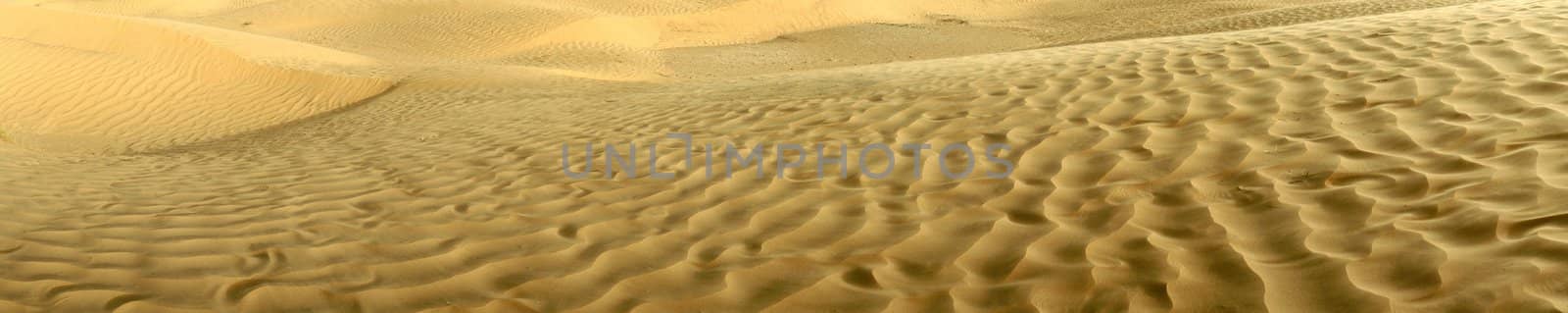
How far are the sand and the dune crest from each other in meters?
3.76

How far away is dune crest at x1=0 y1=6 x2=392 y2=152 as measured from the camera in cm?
1202

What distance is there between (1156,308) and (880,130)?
299 cm

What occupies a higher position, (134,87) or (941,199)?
(134,87)

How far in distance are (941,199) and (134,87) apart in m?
12.8

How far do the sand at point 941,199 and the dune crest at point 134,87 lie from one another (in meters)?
3.76

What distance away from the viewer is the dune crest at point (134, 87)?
1202 cm

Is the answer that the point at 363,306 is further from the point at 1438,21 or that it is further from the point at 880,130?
the point at 1438,21

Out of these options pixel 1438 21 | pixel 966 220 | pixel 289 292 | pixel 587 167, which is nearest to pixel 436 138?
pixel 587 167

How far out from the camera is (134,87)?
13.2 m

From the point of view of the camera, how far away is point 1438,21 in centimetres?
709

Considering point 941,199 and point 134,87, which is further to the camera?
point 134,87

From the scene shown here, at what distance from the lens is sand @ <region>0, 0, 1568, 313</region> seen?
10.00ft

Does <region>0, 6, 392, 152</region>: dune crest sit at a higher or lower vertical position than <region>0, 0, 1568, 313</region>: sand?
higher

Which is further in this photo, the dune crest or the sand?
the dune crest
